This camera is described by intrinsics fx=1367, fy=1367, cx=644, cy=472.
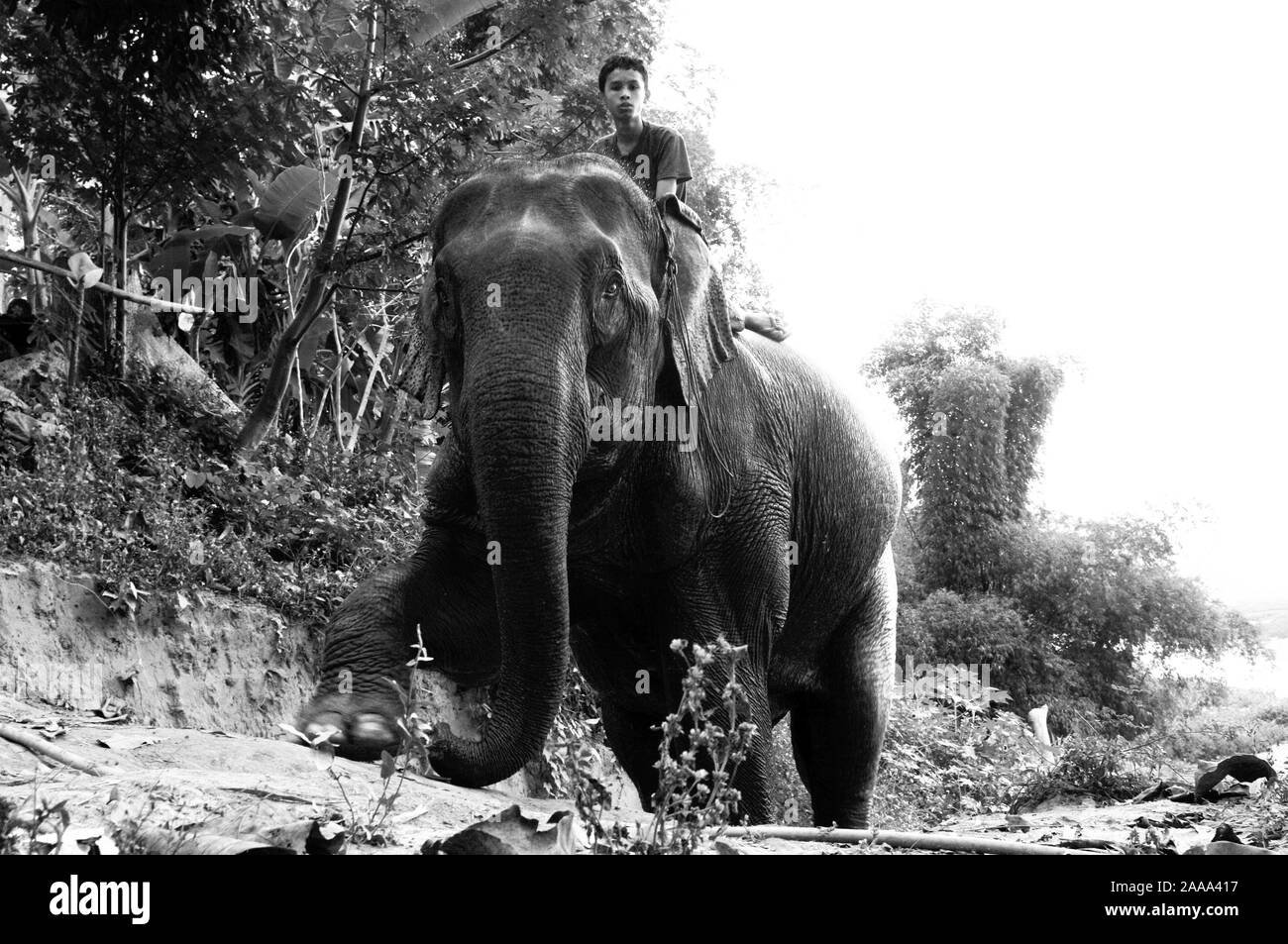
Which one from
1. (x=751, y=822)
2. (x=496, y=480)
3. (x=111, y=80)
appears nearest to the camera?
(x=496, y=480)

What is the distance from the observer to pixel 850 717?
6.34 meters

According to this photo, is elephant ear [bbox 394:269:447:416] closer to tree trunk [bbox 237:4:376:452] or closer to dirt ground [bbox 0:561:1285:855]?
dirt ground [bbox 0:561:1285:855]

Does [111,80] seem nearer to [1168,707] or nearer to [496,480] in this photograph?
[496,480]

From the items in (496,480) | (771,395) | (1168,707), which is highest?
(771,395)

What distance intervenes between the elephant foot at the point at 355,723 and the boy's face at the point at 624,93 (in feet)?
8.71

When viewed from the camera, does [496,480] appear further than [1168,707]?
No

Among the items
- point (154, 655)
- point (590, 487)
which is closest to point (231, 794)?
point (590, 487)

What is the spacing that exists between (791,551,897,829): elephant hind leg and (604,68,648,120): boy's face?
2.49 meters

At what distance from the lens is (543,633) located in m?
4.19

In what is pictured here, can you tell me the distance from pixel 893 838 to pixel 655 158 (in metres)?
3.20

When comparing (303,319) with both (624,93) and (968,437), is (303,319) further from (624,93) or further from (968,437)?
(968,437)

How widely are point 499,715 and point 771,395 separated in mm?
1947

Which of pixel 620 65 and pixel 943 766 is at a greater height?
pixel 620 65
